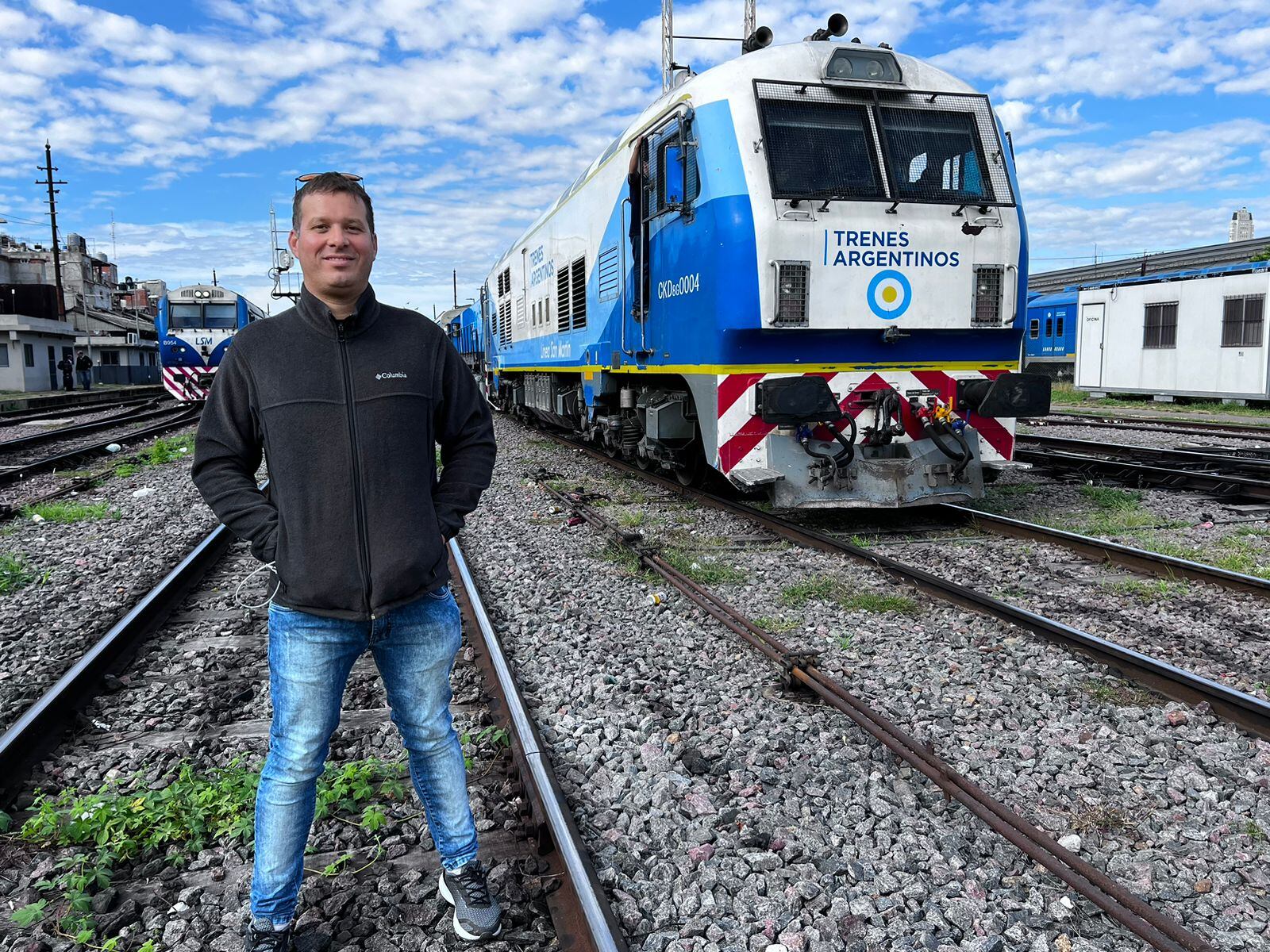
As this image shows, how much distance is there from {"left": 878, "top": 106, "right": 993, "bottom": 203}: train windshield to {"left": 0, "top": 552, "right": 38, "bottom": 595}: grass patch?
22.6 feet

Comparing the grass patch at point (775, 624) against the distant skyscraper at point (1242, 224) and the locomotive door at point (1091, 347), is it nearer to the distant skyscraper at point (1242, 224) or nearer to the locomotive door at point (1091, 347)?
the locomotive door at point (1091, 347)

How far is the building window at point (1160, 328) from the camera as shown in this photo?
21.3 metres

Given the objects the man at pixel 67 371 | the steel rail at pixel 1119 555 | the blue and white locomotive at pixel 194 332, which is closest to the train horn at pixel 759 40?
the steel rail at pixel 1119 555

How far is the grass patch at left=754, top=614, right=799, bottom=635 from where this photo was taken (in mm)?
5090

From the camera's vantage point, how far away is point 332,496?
7.44 ft

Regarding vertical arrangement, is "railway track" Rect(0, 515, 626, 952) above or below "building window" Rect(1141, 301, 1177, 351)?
below

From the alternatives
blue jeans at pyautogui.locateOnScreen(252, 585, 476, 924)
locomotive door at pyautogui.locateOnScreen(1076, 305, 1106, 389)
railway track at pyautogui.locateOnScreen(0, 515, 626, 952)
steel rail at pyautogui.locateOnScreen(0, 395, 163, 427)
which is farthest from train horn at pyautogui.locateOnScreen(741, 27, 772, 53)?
steel rail at pyautogui.locateOnScreen(0, 395, 163, 427)

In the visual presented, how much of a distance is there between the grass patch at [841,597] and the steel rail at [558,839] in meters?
2.04

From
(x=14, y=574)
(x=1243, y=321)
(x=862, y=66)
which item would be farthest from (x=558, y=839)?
(x=1243, y=321)

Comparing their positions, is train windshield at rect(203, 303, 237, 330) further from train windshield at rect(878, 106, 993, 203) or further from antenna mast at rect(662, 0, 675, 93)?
train windshield at rect(878, 106, 993, 203)

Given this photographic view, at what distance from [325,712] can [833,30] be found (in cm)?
720

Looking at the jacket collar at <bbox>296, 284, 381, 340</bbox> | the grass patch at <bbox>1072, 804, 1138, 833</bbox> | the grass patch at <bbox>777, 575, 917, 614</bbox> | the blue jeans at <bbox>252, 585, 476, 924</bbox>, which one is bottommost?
the grass patch at <bbox>1072, 804, 1138, 833</bbox>

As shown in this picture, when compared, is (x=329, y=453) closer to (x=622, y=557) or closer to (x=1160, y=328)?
(x=622, y=557)

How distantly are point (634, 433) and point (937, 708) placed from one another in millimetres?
6780
